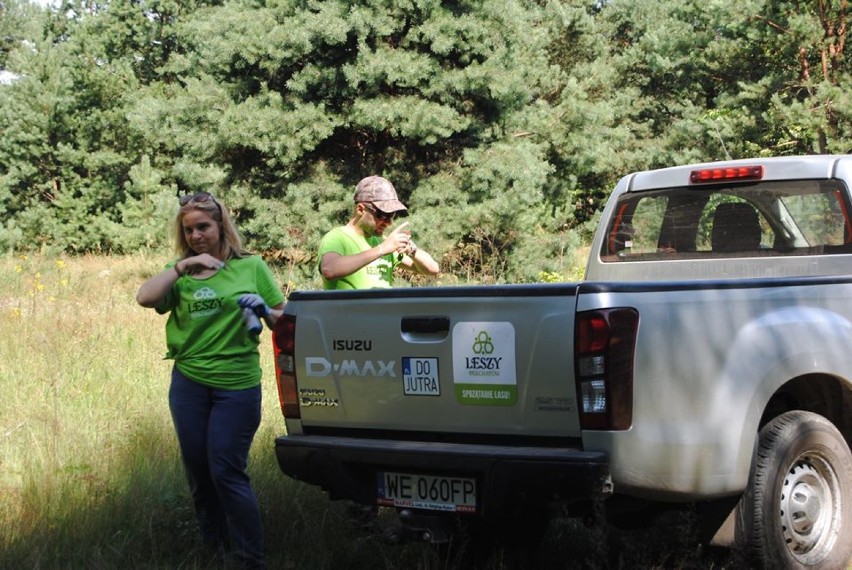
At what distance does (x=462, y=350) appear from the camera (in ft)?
13.5

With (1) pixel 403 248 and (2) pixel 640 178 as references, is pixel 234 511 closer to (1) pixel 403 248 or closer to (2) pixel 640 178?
(1) pixel 403 248

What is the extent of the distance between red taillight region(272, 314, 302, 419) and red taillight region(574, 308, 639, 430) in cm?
144

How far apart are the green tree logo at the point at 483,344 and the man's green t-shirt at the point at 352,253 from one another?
57.9 inches

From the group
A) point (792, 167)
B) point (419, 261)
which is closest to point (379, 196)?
point (419, 261)

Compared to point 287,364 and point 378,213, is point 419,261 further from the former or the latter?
point 287,364

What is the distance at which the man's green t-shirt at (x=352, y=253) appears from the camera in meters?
5.56

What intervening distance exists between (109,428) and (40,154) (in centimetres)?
2667

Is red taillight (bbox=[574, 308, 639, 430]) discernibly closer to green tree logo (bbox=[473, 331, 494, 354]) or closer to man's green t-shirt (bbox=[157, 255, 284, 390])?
green tree logo (bbox=[473, 331, 494, 354])

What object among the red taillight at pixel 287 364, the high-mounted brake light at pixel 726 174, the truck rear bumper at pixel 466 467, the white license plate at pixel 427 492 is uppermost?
the high-mounted brake light at pixel 726 174

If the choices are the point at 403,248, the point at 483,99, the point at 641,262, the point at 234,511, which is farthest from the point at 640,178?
the point at 483,99

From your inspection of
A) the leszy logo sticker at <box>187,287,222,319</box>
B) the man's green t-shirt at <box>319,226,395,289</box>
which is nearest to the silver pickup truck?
the leszy logo sticker at <box>187,287,222,319</box>

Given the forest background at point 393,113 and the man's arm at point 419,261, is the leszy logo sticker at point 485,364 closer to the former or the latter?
the man's arm at point 419,261

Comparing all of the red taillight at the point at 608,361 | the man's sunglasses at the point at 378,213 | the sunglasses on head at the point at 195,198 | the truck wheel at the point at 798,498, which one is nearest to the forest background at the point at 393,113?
the man's sunglasses at the point at 378,213

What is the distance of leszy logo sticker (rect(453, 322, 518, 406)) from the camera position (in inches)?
156
